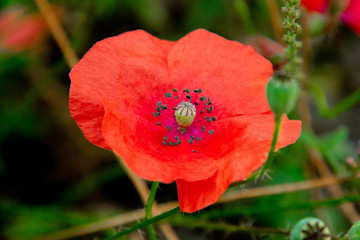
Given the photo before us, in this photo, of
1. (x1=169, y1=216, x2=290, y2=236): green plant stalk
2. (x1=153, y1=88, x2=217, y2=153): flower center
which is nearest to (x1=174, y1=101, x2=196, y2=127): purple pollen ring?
(x1=153, y1=88, x2=217, y2=153): flower center

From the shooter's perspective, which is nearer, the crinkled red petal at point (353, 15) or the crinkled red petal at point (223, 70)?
the crinkled red petal at point (223, 70)

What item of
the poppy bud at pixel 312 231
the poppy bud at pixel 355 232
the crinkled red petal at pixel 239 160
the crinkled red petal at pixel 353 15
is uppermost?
the crinkled red petal at pixel 239 160

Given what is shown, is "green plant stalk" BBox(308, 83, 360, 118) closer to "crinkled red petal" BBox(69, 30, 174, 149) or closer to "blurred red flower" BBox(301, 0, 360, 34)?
"blurred red flower" BBox(301, 0, 360, 34)

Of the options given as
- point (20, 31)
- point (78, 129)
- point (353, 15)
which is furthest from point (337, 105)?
point (20, 31)

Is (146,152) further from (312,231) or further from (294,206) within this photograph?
(294,206)

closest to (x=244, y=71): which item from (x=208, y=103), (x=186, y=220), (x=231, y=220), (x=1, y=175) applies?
(x=208, y=103)

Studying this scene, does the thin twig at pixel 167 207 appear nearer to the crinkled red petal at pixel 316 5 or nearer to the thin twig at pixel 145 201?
the thin twig at pixel 145 201

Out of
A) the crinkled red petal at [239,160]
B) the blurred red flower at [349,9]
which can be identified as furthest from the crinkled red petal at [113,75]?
the blurred red flower at [349,9]
